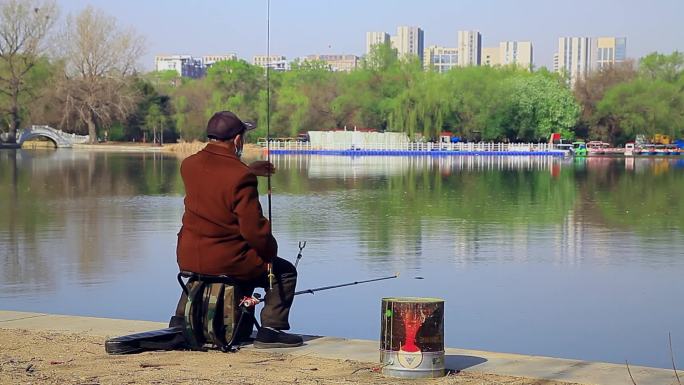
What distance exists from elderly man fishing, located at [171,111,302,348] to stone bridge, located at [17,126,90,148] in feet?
242

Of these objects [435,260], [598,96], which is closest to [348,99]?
[598,96]

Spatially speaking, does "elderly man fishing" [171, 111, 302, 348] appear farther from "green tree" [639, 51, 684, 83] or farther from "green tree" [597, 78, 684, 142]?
"green tree" [639, 51, 684, 83]

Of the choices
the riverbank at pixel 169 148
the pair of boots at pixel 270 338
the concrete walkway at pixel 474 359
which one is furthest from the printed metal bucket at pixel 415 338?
the riverbank at pixel 169 148

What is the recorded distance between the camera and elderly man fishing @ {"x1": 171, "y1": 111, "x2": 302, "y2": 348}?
627 centimetres

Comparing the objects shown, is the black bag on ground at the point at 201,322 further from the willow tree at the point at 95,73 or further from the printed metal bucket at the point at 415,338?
the willow tree at the point at 95,73

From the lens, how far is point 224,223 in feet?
20.7

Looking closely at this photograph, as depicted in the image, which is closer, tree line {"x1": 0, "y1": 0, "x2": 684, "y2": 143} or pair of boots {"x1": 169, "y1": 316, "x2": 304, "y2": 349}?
pair of boots {"x1": 169, "y1": 316, "x2": 304, "y2": 349}

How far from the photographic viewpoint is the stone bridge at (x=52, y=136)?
7744 cm

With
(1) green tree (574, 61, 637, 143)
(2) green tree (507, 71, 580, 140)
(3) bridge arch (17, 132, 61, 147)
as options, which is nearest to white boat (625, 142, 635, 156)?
(2) green tree (507, 71, 580, 140)

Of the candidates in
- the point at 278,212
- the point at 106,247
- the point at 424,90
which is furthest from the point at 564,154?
the point at 106,247

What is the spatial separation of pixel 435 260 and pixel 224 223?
22.6 ft

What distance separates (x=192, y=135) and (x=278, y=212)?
65373mm

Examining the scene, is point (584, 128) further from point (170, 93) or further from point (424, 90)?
point (170, 93)

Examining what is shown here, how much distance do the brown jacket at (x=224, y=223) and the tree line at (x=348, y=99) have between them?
6847 centimetres
